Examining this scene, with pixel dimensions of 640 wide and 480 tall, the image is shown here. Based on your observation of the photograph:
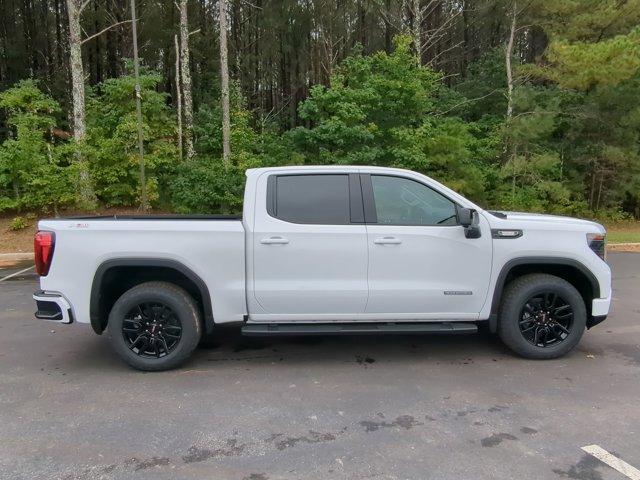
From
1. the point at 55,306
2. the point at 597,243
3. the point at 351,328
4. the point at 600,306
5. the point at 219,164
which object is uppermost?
the point at 219,164

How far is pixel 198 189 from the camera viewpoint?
52.5 ft

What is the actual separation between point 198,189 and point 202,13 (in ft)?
68.6

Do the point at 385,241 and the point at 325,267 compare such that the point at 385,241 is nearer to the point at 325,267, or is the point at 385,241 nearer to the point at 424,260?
the point at 424,260

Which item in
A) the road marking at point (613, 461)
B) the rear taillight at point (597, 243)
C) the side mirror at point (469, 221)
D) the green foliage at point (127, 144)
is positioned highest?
the green foliage at point (127, 144)

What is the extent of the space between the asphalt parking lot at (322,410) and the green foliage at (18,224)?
10143 millimetres

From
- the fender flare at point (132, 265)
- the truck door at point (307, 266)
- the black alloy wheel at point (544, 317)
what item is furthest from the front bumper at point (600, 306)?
the fender flare at point (132, 265)

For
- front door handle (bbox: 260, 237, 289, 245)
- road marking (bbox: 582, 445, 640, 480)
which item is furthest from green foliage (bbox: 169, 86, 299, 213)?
road marking (bbox: 582, 445, 640, 480)

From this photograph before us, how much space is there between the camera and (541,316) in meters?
5.14

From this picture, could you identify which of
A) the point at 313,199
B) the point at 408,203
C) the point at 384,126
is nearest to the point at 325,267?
the point at 313,199

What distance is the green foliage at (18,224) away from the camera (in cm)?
1480

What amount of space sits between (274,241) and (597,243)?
→ 3.09 metres

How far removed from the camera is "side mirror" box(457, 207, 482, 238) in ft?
15.6

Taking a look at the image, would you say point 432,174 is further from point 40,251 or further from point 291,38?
point 291,38

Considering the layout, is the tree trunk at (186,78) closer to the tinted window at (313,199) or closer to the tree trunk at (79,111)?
the tree trunk at (79,111)
